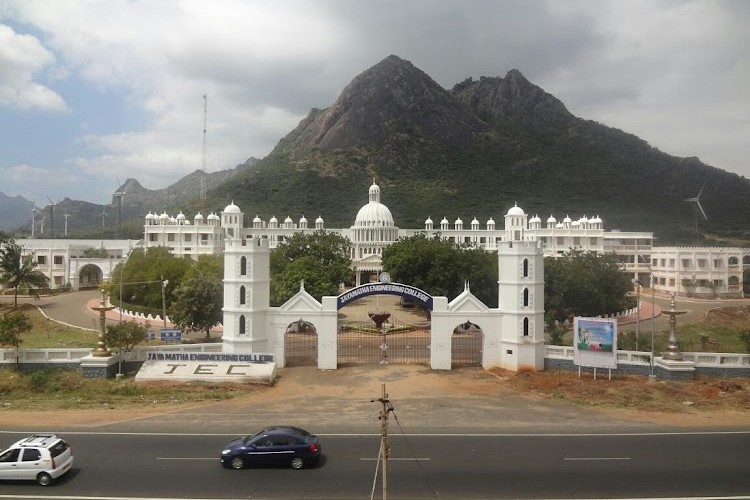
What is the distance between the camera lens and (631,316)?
58.8m

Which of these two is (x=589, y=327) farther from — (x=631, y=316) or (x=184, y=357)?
(x=631, y=316)

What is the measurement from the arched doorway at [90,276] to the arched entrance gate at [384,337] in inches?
2014

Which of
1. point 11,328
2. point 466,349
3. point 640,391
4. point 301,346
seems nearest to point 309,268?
point 301,346

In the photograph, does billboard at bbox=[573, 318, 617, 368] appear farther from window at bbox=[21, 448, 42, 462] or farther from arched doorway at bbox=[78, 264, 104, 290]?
arched doorway at bbox=[78, 264, 104, 290]

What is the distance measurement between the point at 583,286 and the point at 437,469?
37.1m

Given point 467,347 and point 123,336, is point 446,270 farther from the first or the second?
point 123,336

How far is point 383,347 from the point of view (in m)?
36.0

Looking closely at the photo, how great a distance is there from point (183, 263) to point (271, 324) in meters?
29.4

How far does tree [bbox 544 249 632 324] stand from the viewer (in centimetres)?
4991

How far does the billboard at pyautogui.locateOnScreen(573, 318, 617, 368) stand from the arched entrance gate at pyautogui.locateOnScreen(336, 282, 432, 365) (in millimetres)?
9110

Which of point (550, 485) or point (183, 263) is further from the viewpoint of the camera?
point (183, 263)

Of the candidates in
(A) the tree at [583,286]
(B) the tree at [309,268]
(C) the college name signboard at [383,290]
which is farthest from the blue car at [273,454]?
(A) the tree at [583,286]

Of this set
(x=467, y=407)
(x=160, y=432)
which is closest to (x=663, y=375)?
(x=467, y=407)

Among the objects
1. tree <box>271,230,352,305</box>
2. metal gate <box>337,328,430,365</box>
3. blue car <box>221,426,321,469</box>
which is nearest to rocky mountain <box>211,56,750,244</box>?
tree <box>271,230,352,305</box>
